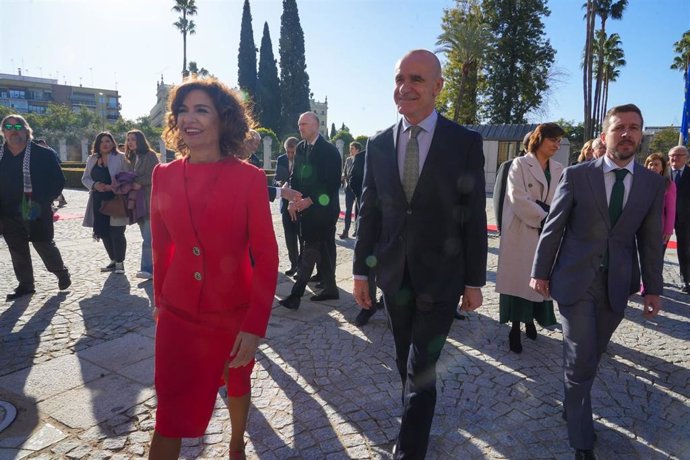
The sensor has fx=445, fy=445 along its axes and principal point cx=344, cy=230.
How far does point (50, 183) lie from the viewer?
545 cm

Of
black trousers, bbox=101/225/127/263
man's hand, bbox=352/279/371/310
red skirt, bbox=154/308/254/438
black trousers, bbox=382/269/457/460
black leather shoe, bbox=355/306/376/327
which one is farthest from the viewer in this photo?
black trousers, bbox=101/225/127/263

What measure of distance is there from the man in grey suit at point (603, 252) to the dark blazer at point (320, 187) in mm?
2944

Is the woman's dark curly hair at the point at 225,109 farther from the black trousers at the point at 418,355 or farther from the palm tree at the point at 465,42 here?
the palm tree at the point at 465,42

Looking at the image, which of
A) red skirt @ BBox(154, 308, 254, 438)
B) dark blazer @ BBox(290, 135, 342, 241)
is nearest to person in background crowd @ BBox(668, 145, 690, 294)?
dark blazer @ BBox(290, 135, 342, 241)

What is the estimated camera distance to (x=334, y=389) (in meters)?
3.33

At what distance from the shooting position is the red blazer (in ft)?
6.45

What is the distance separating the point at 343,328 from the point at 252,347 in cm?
269

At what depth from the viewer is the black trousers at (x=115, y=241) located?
6629 mm

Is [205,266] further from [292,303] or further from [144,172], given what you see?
[144,172]

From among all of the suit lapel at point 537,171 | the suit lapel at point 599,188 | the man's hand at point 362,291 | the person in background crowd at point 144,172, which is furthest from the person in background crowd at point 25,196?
the suit lapel at point 599,188

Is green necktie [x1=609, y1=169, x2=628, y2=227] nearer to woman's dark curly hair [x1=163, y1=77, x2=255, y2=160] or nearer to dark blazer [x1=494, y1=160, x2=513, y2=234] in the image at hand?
dark blazer [x1=494, y1=160, x2=513, y2=234]

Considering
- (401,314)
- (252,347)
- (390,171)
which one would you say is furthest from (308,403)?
(390,171)

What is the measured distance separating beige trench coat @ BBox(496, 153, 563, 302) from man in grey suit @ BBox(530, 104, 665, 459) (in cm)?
144

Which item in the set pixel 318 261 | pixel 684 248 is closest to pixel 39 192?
Answer: pixel 318 261
